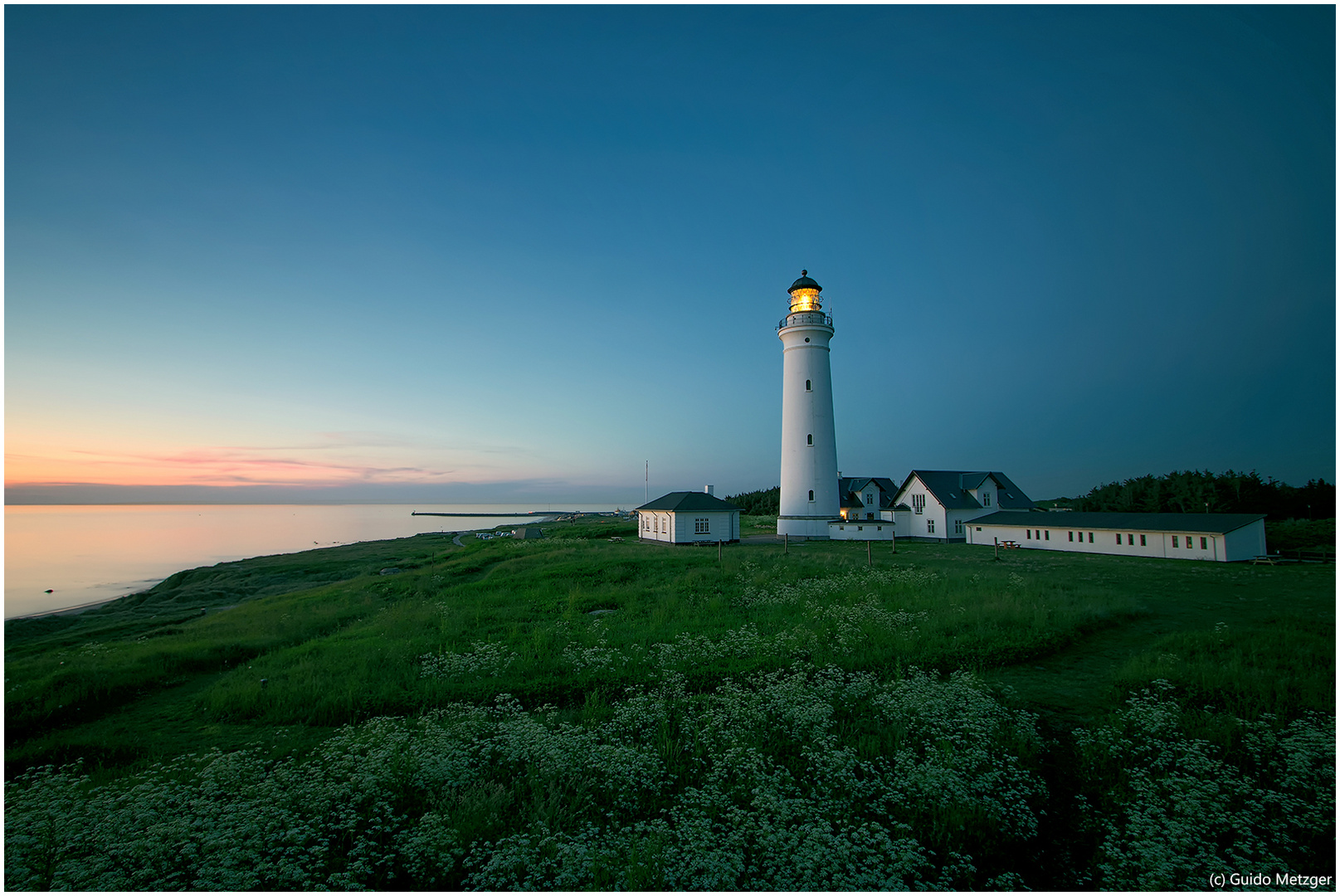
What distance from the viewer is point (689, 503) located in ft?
125

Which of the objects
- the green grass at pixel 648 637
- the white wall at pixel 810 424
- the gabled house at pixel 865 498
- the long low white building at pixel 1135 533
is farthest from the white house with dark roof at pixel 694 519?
the long low white building at pixel 1135 533

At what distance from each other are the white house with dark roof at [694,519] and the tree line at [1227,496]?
31.1 m

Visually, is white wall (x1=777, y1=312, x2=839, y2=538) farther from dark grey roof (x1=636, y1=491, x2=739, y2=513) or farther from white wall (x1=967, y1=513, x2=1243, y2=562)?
white wall (x1=967, y1=513, x2=1243, y2=562)

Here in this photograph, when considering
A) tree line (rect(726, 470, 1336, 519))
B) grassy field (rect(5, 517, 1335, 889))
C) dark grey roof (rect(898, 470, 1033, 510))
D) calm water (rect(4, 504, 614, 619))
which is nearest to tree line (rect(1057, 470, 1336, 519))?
tree line (rect(726, 470, 1336, 519))

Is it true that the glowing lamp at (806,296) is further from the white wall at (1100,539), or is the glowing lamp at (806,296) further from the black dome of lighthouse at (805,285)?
the white wall at (1100,539)

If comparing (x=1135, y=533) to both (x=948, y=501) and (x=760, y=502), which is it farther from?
(x=760, y=502)

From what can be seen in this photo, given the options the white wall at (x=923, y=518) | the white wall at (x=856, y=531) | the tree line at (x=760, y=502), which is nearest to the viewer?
the white wall at (x=856, y=531)

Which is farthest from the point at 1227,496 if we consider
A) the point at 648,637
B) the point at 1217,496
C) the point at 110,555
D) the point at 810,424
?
the point at 110,555

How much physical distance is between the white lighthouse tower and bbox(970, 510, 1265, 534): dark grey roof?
10.2 meters

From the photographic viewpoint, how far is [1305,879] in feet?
20.2

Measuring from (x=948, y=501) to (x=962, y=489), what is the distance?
2.64m

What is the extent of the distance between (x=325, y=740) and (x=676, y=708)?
17.9 ft

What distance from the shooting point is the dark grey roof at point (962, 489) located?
4006 centimetres

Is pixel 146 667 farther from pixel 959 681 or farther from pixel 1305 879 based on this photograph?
pixel 1305 879
